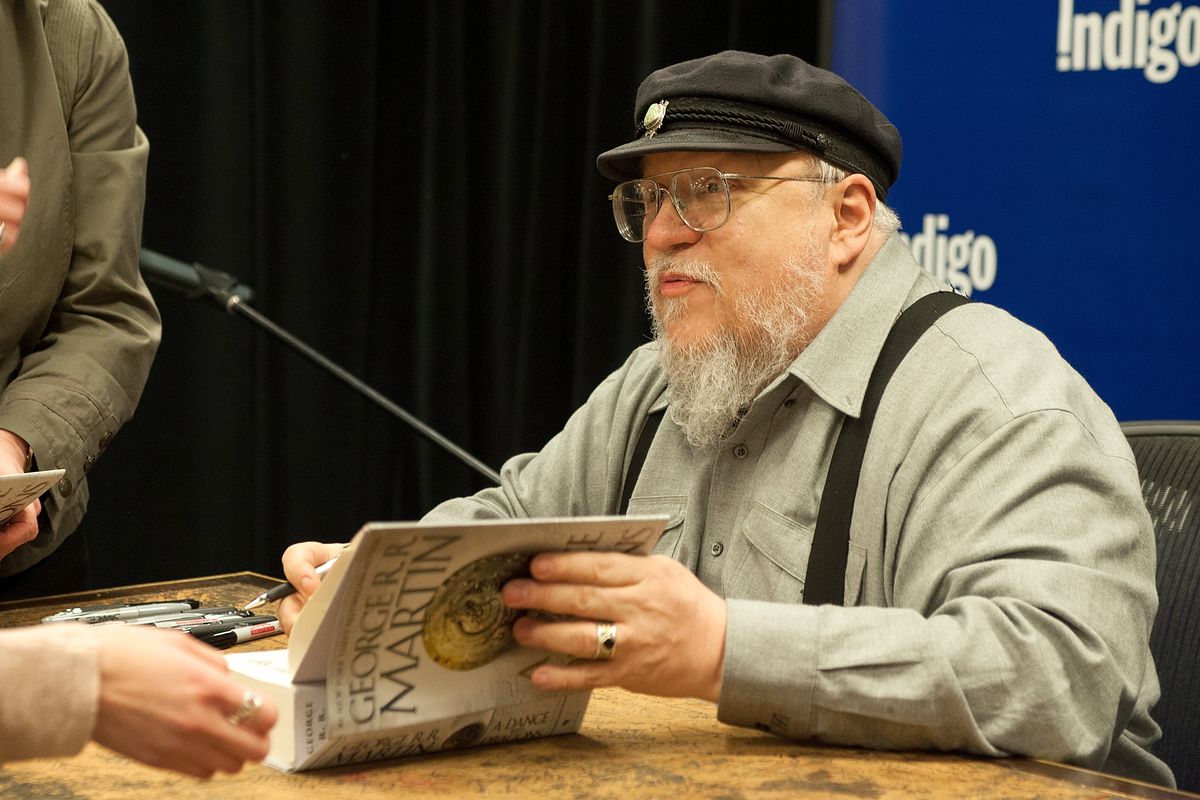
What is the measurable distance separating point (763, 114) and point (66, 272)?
3.67ft

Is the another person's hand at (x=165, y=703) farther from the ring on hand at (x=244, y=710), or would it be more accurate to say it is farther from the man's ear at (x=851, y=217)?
the man's ear at (x=851, y=217)

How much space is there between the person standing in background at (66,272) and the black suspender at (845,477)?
1.08 metres

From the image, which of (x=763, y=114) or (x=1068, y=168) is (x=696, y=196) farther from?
(x=1068, y=168)

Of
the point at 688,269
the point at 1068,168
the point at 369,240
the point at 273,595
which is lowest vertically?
the point at 273,595

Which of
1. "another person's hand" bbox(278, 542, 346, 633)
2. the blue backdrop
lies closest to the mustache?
"another person's hand" bbox(278, 542, 346, 633)

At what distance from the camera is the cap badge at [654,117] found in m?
1.73

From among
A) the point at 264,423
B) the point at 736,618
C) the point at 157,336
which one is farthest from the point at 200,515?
the point at 736,618

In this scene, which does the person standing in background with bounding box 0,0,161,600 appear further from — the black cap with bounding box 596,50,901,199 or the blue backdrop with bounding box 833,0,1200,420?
the blue backdrop with bounding box 833,0,1200,420

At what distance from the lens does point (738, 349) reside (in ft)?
5.74

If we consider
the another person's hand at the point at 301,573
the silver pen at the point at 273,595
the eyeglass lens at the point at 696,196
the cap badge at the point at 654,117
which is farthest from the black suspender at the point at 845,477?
the silver pen at the point at 273,595

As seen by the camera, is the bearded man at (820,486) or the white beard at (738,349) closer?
the bearded man at (820,486)

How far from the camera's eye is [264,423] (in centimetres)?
348

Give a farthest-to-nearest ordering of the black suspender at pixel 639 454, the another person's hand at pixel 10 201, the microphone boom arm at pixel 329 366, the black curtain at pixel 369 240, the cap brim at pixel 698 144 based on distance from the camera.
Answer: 1. the black curtain at pixel 369 240
2. the microphone boom arm at pixel 329 366
3. the black suspender at pixel 639 454
4. the cap brim at pixel 698 144
5. the another person's hand at pixel 10 201

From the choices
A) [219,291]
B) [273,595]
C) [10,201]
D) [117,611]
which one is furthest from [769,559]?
[219,291]
